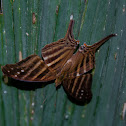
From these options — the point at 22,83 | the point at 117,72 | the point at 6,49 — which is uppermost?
the point at 6,49

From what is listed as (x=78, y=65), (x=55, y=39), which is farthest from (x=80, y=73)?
(x=55, y=39)

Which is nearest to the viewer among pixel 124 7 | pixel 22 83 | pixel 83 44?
pixel 124 7

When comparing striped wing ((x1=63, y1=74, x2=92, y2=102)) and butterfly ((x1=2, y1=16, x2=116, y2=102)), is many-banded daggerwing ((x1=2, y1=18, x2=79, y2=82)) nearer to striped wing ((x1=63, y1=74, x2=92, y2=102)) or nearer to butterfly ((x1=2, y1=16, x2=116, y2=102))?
butterfly ((x1=2, y1=16, x2=116, y2=102))

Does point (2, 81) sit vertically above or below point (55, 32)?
below

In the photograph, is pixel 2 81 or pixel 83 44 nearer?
pixel 83 44

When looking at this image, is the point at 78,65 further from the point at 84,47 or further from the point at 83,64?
the point at 84,47

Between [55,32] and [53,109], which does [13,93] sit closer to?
[53,109]

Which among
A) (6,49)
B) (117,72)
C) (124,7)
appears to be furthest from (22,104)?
(124,7)

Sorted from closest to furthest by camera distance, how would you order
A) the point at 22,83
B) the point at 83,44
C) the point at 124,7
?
1. the point at 124,7
2. the point at 83,44
3. the point at 22,83
